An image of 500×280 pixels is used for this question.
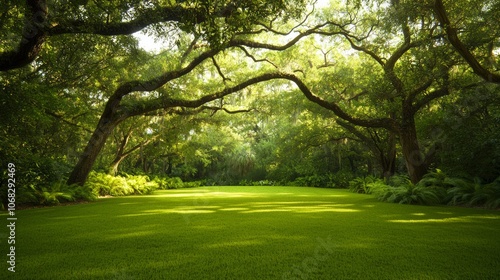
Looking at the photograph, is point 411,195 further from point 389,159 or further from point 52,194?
point 52,194

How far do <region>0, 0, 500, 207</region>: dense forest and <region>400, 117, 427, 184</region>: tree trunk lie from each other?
0.04m

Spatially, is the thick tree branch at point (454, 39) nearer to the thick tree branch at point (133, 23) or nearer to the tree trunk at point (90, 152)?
the thick tree branch at point (133, 23)

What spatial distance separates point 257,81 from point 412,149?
5404 mm

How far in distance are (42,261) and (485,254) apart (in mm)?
3844

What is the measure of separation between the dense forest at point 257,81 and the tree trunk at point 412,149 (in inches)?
1.8

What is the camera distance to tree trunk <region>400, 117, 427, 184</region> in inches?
337

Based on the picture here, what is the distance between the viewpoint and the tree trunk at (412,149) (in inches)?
337

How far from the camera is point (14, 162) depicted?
627 cm

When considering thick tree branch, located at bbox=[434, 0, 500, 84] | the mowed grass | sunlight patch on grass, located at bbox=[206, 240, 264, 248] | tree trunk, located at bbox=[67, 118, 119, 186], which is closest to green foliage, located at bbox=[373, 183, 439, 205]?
the mowed grass

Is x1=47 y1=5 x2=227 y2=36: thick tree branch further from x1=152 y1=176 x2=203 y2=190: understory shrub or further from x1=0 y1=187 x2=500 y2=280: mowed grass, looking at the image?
x1=152 y1=176 x2=203 y2=190: understory shrub

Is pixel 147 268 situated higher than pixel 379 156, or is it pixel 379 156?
pixel 379 156

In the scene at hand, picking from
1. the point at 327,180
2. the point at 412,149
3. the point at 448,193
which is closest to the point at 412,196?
the point at 448,193

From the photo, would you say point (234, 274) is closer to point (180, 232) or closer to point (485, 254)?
point (180, 232)

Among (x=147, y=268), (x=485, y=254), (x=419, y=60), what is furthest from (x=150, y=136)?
(x=485, y=254)
